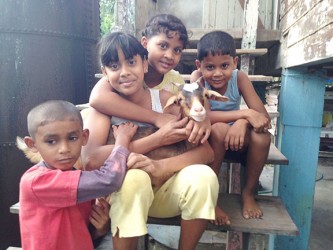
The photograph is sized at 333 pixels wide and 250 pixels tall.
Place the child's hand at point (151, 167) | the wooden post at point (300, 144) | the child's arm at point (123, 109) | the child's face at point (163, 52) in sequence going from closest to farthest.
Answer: the child's hand at point (151, 167) < the child's arm at point (123, 109) < the child's face at point (163, 52) < the wooden post at point (300, 144)

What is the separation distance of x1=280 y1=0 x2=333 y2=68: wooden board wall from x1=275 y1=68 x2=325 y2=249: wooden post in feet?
0.95

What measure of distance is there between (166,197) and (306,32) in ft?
7.33

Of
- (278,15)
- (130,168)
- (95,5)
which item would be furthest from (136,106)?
(278,15)

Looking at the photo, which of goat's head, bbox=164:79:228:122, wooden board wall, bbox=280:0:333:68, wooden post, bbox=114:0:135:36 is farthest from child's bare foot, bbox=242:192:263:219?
wooden post, bbox=114:0:135:36

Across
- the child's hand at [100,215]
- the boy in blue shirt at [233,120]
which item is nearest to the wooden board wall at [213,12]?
the boy in blue shirt at [233,120]

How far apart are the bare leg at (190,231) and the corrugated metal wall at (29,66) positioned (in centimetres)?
302

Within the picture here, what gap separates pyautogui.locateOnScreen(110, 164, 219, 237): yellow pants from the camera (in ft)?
5.23

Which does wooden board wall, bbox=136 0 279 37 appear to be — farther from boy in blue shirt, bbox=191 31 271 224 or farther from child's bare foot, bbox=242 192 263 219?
child's bare foot, bbox=242 192 263 219

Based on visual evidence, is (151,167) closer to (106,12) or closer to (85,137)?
(85,137)

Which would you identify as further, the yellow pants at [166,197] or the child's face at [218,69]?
the child's face at [218,69]

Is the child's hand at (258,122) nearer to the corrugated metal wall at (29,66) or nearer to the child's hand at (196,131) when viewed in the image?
the child's hand at (196,131)

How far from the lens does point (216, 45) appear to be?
2.37 metres

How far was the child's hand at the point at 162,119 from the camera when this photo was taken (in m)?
2.03

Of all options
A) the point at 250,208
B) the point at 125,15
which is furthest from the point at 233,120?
the point at 125,15
